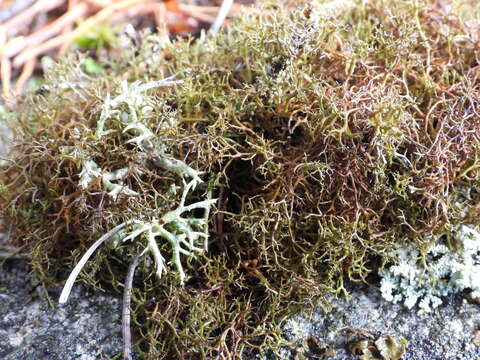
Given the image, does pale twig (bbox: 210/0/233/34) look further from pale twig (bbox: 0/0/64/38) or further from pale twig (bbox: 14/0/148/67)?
pale twig (bbox: 0/0/64/38)

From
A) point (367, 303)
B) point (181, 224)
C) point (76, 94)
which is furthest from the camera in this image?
point (76, 94)

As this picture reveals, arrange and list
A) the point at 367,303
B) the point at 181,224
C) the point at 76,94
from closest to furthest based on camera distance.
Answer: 1. the point at 181,224
2. the point at 367,303
3. the point at 76,94

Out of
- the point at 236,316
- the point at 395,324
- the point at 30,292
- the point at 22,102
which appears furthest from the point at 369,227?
the point at 22,102

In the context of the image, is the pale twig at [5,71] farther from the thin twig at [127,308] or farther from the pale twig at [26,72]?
the thin twig at [127,308]

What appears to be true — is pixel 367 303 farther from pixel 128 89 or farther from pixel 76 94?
pixel 76 94

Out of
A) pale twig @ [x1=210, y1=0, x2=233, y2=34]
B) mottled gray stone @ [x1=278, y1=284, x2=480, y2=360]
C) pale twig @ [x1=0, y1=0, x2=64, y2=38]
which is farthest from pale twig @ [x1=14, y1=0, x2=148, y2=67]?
mottled gray stone @ [x1=278, y1=284, x2=480, y2=360]

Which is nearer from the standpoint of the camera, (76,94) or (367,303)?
(367,303)
